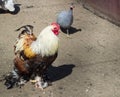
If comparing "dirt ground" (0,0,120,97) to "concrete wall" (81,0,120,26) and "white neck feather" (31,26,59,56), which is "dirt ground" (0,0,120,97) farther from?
"white neck feather" (31,26,59,56)

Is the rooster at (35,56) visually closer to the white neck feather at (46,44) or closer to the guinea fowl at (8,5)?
the white neck feather at (46,44)

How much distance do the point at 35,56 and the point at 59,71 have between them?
3.23 ft

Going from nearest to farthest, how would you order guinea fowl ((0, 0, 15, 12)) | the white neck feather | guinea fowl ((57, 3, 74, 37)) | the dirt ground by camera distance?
the white neck feather < the dirt ground < guinea fowl ((57, 3, 74, 37)) < guinea fowl ((0, 0, 15, 12))

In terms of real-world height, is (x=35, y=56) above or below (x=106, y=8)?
above

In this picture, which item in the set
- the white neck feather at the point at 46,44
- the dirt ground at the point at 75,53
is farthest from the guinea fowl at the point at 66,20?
the white neck feather at the point at 46,44

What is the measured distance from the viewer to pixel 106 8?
884 cm

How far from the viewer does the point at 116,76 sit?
6.49 m

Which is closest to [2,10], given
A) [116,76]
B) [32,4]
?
[32,4]

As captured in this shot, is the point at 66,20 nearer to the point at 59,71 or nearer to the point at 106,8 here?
the point at 106,8

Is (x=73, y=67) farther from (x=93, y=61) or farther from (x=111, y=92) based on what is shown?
(x=111, y=92)

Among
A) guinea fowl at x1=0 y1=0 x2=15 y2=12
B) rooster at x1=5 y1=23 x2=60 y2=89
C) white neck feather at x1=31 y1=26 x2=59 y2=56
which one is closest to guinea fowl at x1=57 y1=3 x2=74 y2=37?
guinea fowl at x1=0 y1=0 x2=15 y2=12

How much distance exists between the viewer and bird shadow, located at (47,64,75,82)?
6481 millimetres

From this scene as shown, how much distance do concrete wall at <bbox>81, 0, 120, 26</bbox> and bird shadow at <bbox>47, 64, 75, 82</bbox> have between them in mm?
2211

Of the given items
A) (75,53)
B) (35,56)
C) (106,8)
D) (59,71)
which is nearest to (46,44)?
(35,56)
